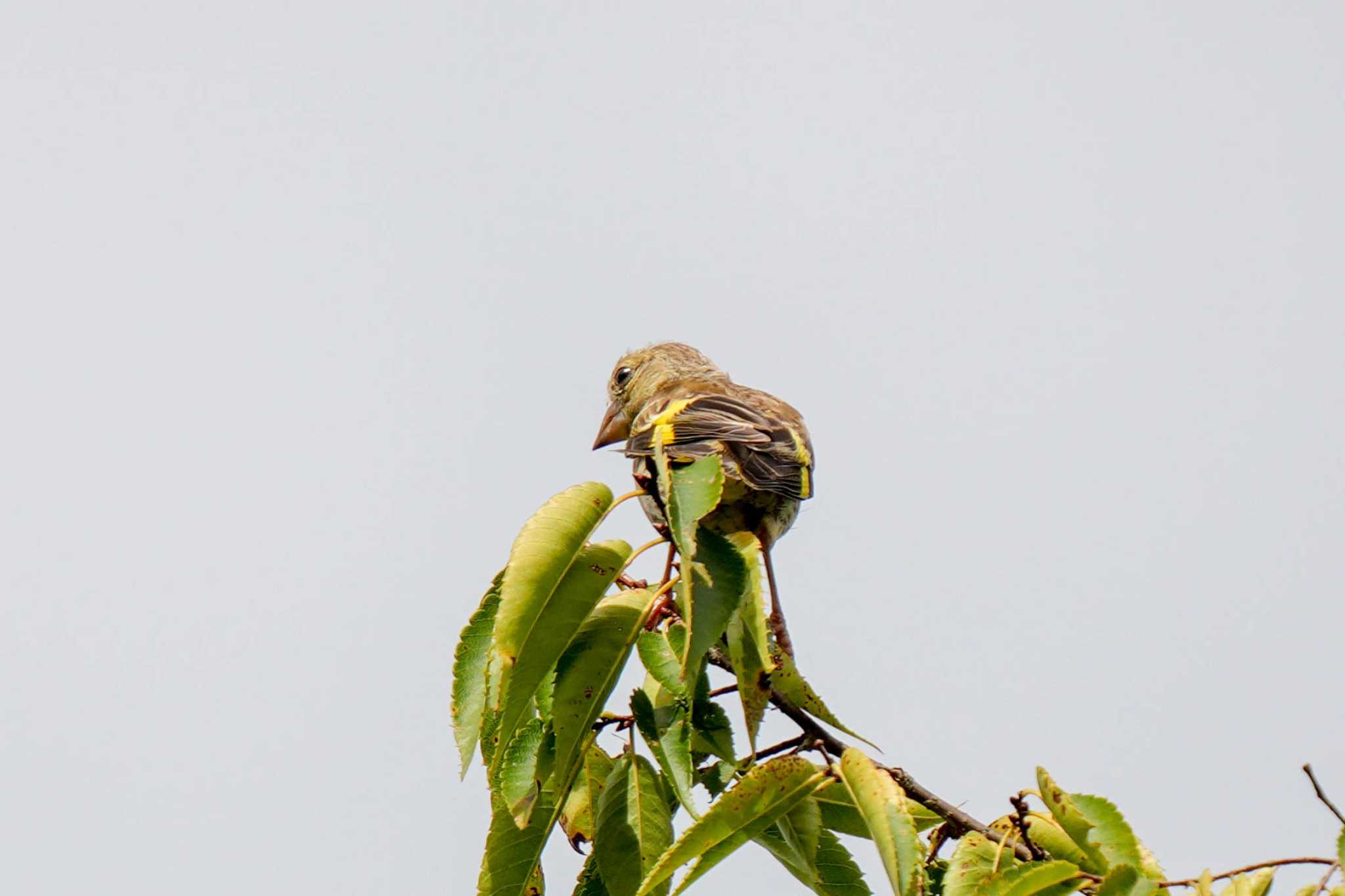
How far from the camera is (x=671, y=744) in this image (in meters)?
3.11

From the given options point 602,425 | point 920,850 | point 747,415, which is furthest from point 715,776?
point 602,425

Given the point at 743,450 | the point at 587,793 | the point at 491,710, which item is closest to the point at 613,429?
the point at 743,450

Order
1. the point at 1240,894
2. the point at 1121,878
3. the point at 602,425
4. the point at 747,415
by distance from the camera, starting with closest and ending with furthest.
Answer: the point at 1121,878 < the point at 1240,894 < the point at 747,415 < the point at 602,425

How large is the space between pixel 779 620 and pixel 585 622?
1.81 metres

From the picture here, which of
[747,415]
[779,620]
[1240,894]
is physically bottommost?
[1240,894]

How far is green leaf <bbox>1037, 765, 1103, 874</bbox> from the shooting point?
2.84 meters

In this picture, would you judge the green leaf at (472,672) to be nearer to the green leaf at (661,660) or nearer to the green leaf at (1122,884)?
the green leaf at (661,660)

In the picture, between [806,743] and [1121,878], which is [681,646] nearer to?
[806,743]

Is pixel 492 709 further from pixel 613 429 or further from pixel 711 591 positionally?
pixel 613 429

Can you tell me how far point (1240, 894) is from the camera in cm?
297

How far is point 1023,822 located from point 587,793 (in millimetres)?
1031

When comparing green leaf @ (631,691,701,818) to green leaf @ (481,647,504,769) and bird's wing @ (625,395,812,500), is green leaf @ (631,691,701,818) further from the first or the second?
bird's wing @ (625,395,812,500)

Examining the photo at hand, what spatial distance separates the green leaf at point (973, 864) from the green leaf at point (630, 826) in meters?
0.66

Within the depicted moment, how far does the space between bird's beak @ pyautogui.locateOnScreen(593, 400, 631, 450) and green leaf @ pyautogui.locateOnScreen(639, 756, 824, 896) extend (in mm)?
5343
